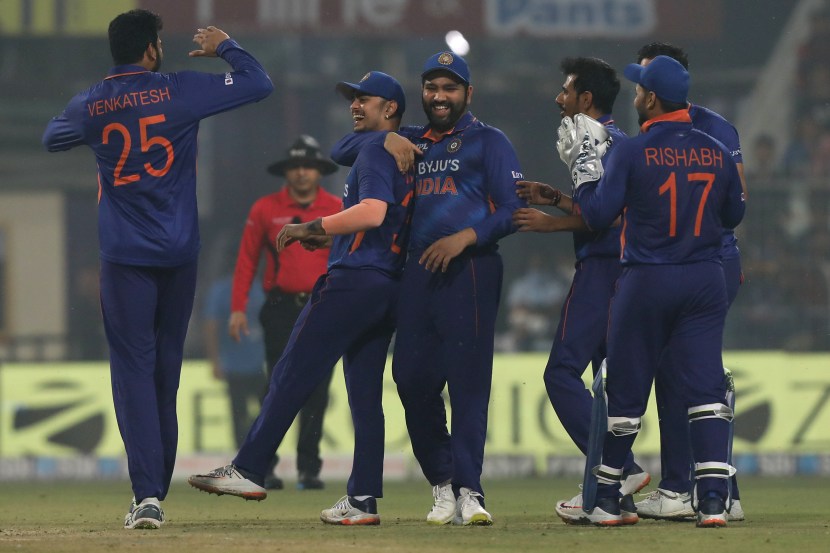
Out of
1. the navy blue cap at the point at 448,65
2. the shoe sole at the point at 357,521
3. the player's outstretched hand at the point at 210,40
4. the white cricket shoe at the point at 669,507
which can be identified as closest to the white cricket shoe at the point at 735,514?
the white cricket shoe at the point at 669,507

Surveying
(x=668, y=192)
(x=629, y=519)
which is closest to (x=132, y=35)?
(x=668, y=192)

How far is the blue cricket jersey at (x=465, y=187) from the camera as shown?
645 cm

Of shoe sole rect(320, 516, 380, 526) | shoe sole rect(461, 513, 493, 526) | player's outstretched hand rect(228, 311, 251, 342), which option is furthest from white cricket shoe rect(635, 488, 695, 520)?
player's outstretched hand rect(228, 311, 251, 342)

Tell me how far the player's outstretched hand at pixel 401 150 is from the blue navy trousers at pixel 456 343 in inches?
14.3

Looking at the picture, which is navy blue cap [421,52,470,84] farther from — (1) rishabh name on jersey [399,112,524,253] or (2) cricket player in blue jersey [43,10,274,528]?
(2) cricket player in blue jersey [43,10,274,528]

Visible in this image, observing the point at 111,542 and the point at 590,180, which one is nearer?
the point at 111,542

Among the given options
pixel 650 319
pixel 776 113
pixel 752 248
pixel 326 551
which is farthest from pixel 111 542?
pixel 776 113

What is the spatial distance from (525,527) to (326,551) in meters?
1.29

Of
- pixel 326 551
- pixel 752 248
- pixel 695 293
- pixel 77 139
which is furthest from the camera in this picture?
pixel 752 248

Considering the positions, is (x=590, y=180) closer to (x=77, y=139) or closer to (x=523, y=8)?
(x=77, y=139)

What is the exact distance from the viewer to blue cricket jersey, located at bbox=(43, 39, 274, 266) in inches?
255

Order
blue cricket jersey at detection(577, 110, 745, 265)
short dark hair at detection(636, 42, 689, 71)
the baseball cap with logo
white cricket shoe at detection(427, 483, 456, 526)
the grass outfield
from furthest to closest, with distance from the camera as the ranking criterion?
the baseball cap with logo → short dark hair at detection(636, 42, 689, 71) → white cricket shoe at detection(427, 483, 456, 526) → blue cricket jersey at detection(577, 110, 745, 265) → the grass outfield

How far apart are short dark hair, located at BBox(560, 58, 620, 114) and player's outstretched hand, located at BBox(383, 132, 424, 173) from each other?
0.86 metres

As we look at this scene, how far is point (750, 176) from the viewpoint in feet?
45.0
